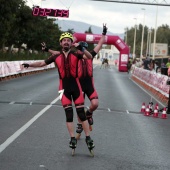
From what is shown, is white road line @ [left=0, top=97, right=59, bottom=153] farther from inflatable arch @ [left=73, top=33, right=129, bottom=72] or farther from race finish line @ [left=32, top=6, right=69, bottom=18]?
inflatable arch @ [left=73, top=33, right=129, bottom=72]

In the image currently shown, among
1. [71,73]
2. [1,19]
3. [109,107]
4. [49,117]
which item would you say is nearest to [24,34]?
[1,19]

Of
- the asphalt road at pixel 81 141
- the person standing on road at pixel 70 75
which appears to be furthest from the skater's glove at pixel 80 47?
the asphalt road at pixel 81 141

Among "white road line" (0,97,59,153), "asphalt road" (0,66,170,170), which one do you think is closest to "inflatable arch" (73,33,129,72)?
"asphalt road" (0,66,170,170)

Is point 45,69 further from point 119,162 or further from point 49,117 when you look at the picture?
point 119,162

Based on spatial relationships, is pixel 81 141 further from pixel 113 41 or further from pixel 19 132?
pixel 113 41

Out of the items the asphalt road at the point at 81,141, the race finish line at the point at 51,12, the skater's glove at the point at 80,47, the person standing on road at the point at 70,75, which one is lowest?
the asphalt road at the point at 81,141

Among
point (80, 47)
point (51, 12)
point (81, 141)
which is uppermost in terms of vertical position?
point (51, 12)

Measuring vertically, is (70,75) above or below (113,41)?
below

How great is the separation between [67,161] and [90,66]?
9.18 feet

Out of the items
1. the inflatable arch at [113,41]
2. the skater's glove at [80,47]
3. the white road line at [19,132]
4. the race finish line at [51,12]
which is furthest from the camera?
the inflatable arch at [113,41]

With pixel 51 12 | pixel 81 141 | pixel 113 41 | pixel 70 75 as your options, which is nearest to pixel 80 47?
pixel 70 75

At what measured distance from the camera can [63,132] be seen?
34.1 ft

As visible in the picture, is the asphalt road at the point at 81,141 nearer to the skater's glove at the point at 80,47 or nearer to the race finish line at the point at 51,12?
the skater's glove at the point at 80,47

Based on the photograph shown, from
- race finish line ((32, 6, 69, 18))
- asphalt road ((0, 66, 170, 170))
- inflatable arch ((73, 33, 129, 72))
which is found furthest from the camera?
inflatable arch ((73, 33, 129, 72))
